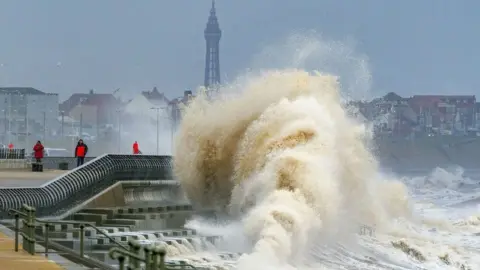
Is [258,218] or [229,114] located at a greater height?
[229,114]

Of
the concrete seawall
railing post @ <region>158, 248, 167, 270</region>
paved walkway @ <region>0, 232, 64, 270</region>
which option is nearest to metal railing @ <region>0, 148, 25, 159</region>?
paved walkway @ <region>0, 232, 64, 270</region>

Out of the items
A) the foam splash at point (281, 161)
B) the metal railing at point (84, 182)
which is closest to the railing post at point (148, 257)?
the metal railing at point (84, 182)

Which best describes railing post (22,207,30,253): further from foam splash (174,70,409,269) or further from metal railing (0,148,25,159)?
metal railing (0,148,25,159)

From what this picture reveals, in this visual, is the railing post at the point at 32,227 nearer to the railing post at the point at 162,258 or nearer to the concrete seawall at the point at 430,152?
the railing post at the point at 162,258

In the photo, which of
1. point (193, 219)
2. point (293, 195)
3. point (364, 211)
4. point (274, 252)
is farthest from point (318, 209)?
point (364, 211)

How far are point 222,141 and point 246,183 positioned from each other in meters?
2.92

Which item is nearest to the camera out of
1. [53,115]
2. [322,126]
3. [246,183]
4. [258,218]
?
[258,218]

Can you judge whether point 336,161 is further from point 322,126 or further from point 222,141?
point 222,141

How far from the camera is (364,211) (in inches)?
1308

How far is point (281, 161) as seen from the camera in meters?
25.5

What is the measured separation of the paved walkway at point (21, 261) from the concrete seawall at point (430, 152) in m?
144

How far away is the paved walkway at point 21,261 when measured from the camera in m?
13.3

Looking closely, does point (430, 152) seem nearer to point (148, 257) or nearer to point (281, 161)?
Result: point (281, 161)

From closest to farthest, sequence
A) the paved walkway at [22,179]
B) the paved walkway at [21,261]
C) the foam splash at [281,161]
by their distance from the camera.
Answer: the paved walkway at [21,261], the foam splash at [281,161], the paved walkway at [22,179]
